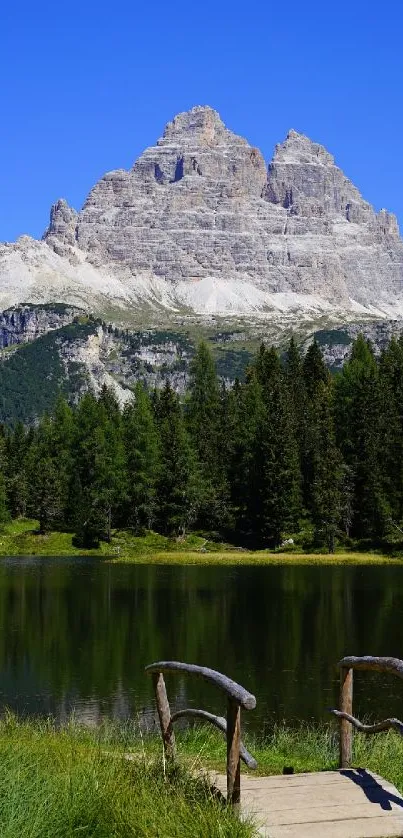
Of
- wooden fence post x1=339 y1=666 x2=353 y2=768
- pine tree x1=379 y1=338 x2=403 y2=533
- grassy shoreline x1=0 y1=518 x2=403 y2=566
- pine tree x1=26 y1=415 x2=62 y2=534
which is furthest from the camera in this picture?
pine tree x1=26 y1=415 x2=62 y2=534

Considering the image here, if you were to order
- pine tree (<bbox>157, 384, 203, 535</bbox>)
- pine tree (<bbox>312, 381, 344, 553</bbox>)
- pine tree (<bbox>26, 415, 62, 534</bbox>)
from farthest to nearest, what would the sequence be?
1. pine tree (<bbox>157, 384, 203, 535</bbox>)
2. pine tree (<bbox>26, 415, 62, 534</bbox>)
3. pine tree (<bbox>312, 381, 344, 553</bbox>)

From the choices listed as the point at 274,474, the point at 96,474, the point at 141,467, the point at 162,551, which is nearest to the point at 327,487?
the point at 274,474

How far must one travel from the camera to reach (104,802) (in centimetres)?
1259

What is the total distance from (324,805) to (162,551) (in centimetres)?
A: 9068

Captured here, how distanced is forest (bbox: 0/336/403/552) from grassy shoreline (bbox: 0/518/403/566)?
6.04 feet

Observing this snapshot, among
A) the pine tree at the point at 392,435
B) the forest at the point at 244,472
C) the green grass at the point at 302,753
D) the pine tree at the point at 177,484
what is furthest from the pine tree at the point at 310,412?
the green grass at the point at 302,753

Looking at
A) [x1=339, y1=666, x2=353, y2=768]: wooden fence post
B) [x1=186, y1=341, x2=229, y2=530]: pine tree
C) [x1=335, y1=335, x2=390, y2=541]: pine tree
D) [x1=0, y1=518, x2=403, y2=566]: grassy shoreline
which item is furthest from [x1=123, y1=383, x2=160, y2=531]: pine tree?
[x1=339, y1=666, x2=353, y2=768]: wooden fence post

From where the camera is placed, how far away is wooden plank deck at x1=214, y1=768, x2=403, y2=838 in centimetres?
1205

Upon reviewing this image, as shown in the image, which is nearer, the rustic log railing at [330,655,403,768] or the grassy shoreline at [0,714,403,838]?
the grassy shoreline at [0,714,403,838]

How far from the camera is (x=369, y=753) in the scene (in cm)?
1934

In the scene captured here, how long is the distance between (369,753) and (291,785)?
6.05m

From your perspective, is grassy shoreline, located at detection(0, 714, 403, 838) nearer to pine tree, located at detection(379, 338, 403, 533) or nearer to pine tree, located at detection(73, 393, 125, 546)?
pine tree, located at detection(379, 338, 403, 533)

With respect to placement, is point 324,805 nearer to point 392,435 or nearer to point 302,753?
point 302,753

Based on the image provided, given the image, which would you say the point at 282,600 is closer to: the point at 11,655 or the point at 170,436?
the point at 11,655
